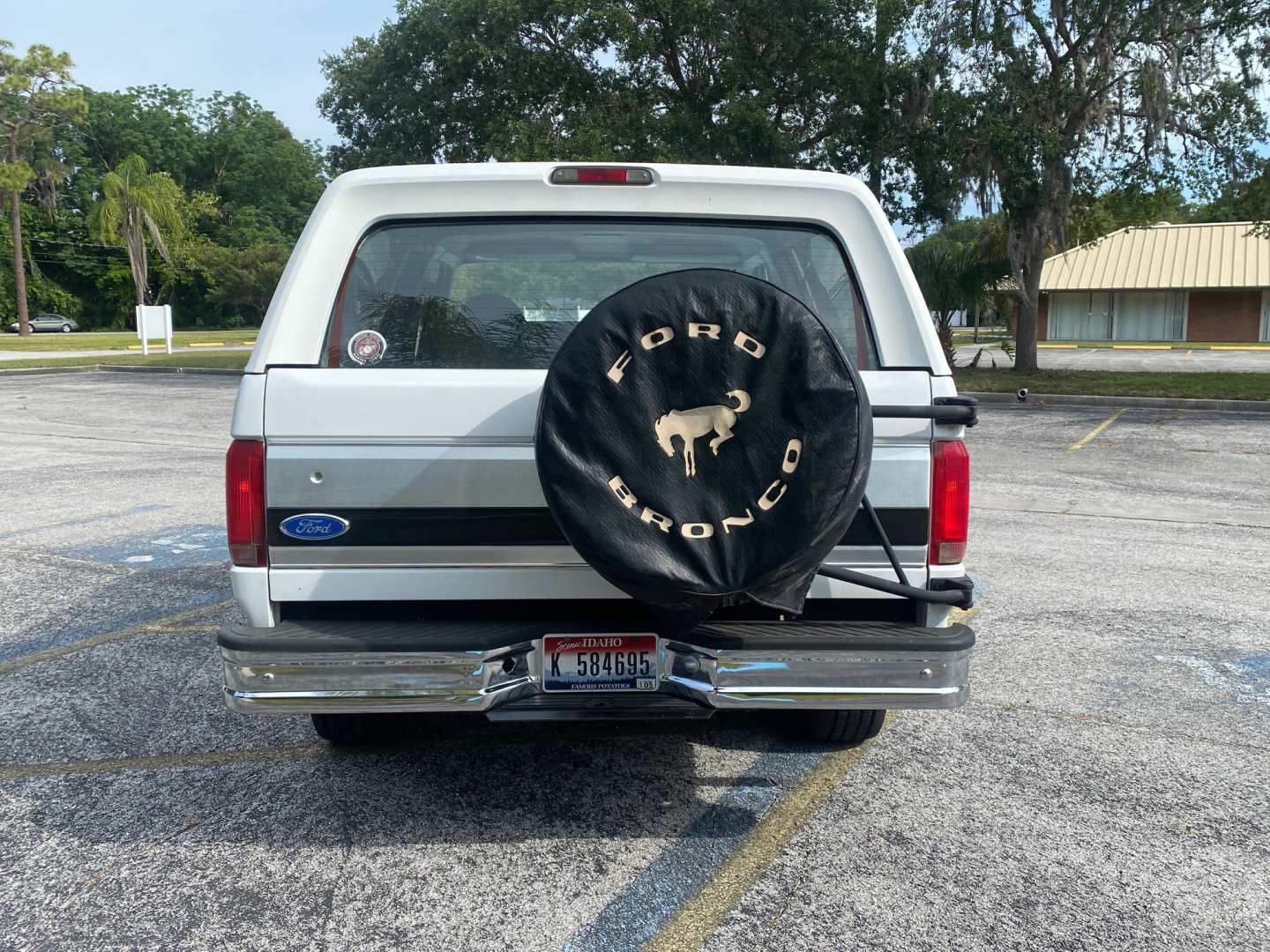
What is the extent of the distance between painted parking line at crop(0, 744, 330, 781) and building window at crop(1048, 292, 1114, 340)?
47.7m

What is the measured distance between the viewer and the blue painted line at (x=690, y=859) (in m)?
2.75

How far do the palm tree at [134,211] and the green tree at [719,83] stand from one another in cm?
2563

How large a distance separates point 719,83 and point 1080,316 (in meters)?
30.9

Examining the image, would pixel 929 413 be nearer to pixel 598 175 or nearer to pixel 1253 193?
pixel 598 175

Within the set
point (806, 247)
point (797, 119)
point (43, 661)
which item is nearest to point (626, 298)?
point (806, 247)

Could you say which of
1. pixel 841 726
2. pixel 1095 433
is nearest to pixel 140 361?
pixel 1095 433

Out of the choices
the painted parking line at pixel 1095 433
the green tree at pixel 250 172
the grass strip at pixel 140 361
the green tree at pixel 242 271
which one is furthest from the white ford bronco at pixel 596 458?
the green tree at pixel 250 172

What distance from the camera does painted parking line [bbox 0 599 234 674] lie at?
508 centimetres

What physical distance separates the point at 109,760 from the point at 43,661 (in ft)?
4.76

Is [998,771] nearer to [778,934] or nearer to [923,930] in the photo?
[923,930]

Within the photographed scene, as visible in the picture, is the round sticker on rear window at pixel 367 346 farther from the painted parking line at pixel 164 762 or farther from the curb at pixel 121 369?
the curb at pixel 121 369

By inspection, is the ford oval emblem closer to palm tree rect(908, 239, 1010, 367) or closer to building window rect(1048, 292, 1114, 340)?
palm tree rect(908, 239, 1010, 367)

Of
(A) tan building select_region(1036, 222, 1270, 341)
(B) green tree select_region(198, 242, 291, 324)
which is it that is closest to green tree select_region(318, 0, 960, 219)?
(A) tan building select_region(1036, 222, 1270, 341)

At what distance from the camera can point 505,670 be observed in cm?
297
